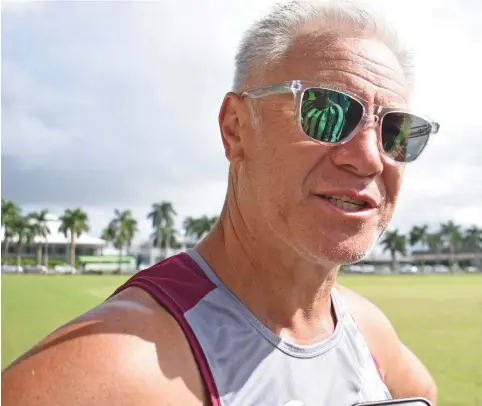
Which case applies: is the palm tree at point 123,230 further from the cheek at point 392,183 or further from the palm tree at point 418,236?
the cheek at point 392,183

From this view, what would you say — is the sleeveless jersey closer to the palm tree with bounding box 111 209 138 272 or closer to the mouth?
the mouth

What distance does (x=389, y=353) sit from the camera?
1.83 meters

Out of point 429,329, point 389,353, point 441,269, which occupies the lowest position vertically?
point 441,269

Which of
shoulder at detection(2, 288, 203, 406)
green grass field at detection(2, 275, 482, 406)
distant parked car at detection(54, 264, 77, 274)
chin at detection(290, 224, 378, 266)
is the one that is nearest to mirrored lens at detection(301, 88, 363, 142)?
chin at detection(290, 224, 378, 266)

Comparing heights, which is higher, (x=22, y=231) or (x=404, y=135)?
(x=404, y=135)

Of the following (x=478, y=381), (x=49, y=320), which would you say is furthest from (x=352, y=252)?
(x=49, y=320)

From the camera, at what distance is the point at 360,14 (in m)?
1.39

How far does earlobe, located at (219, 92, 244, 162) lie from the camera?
1.44 metres

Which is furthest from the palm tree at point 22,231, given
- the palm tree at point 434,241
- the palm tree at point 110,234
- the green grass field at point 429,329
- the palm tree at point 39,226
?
the palm tree at point 434,241

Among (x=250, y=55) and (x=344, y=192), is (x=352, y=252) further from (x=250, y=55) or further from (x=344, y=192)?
(x=250, y=55)

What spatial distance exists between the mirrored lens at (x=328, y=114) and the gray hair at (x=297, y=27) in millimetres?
145

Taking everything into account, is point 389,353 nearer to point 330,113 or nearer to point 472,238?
point 330,113

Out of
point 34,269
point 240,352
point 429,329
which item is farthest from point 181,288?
point 34,269

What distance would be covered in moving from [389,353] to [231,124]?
94 centimetres
